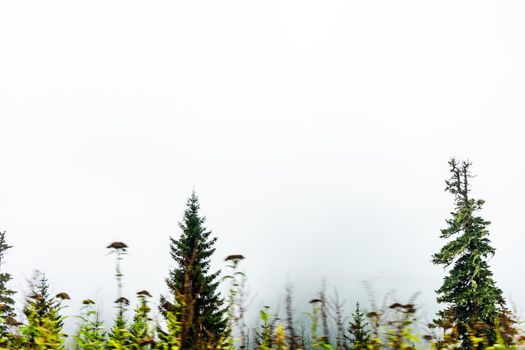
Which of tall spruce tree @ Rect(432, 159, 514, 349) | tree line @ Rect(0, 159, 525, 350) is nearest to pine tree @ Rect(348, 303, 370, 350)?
tree line @ Rect(0, 159, 525, 350)

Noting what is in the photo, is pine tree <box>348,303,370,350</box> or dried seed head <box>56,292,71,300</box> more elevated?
dried seed head <box>56,292,71,300</box>

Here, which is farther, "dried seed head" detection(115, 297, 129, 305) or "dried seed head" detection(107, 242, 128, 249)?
"dried seed head" detection(115, 297, 129, 305)

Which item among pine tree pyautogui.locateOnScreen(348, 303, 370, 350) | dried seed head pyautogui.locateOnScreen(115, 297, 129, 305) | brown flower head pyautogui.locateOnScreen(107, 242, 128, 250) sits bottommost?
pine tree pyautogui.locateOnScreen(348, 303, 370, 350)

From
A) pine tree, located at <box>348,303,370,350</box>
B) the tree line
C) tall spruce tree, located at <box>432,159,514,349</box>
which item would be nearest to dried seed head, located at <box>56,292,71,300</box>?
the tree line

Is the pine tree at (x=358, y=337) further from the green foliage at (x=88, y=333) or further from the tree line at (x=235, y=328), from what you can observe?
the green foliage at (x=88, y=333)

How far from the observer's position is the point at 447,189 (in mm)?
23641

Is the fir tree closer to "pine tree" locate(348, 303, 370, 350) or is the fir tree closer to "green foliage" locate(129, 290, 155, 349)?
"green foliage" locate(129, 290, 155, 349)

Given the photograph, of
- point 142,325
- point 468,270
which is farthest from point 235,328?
point 468,270

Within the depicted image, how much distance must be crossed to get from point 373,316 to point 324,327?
46cm

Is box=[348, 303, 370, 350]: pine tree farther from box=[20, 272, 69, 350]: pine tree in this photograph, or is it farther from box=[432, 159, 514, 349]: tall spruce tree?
box=[432, 159, 514, 349]: tall spruce tree

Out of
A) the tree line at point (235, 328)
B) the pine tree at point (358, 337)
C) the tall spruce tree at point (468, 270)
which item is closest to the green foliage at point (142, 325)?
the tree line at point (235, 328)

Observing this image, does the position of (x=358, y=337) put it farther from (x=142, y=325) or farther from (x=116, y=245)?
(x=116, y=245)

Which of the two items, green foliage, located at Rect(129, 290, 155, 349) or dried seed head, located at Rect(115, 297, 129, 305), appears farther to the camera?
dried seed head, located at Rect(115, 297, 129, 305)

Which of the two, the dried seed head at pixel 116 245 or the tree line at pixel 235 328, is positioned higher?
the dried seed head at pixel 116 245
